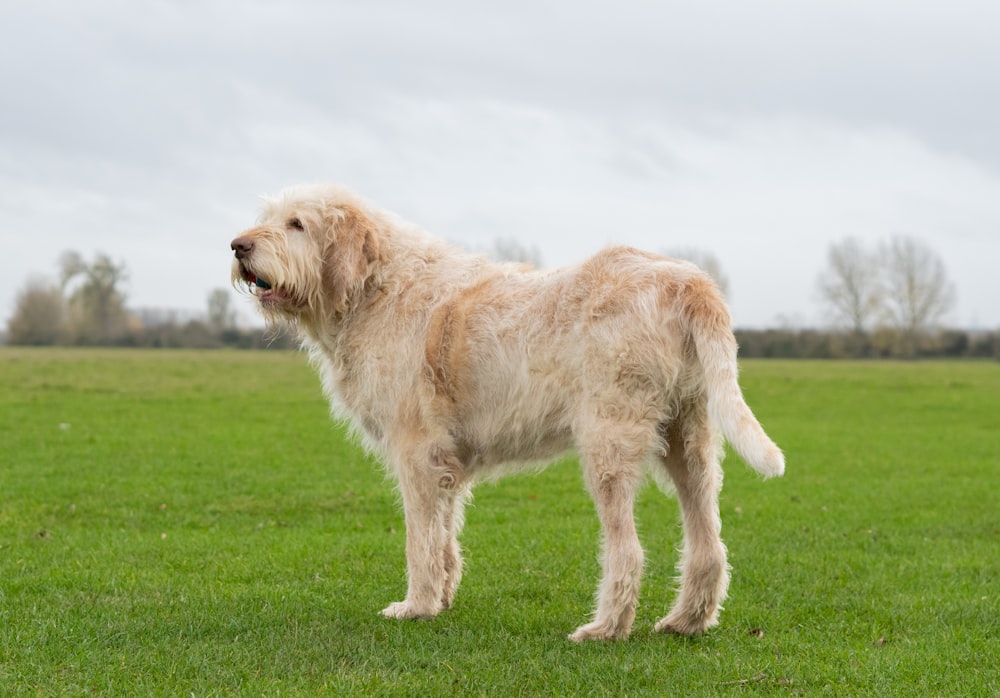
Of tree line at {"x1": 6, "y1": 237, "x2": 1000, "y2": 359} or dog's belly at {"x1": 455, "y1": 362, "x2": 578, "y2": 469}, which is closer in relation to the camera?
dog's belly at {"x1": 455, "y1": 362, "x2": 578, "y2": 469}

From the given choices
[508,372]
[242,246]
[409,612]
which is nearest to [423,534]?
[409,612]

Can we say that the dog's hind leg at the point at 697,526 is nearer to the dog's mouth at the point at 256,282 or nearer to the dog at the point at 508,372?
the dog at the point at 508,372

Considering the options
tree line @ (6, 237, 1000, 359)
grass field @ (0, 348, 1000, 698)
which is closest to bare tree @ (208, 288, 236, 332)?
tree line @ (6, 237, 1000, 359)

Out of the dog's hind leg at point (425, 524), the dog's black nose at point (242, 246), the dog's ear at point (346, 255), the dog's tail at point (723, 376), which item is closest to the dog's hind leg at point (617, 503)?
the dog's tail at point (723, 376)

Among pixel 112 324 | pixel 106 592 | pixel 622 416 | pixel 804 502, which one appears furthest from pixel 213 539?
pixel 112 324

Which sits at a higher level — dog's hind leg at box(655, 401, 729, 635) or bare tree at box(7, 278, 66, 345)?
bare tree at box(7, 278, 66, 345)

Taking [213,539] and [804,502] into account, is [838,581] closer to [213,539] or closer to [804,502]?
[804,502]

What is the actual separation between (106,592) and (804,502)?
29.6ft

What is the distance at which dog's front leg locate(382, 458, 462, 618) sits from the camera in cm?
661

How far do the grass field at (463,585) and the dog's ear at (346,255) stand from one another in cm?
231

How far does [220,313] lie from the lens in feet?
258

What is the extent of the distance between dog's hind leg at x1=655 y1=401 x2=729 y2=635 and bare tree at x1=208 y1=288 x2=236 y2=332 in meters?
67.8

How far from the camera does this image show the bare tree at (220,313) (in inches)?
2913

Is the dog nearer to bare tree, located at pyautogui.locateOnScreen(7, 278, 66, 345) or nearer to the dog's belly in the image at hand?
the dog's belly
